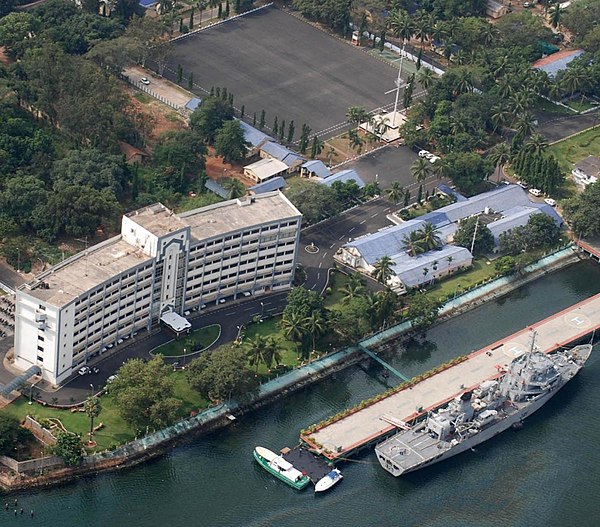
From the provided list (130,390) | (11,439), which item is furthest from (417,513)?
(11,439)

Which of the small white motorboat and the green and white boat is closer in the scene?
the small white motorboat

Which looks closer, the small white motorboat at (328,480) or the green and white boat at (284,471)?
the small white motorboat at (328,480)

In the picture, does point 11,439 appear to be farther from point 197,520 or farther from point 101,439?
point 197,520
